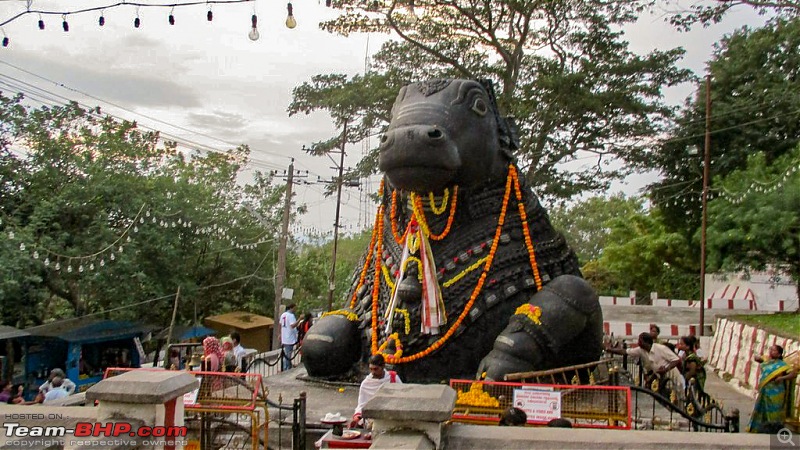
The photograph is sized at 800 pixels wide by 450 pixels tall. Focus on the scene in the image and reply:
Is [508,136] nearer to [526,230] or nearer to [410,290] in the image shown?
[526,230]

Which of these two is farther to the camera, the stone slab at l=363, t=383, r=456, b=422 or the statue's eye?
the statue's eye

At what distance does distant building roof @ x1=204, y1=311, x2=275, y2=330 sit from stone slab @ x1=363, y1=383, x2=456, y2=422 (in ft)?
51.6

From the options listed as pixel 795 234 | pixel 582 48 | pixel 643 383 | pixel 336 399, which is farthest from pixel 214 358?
pixel 582 48

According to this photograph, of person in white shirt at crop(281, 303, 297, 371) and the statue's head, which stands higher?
the statue's head

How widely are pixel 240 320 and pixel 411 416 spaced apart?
54.5 feet

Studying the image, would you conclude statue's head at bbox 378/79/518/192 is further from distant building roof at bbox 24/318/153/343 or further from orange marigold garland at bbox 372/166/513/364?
distant building roof at bbox 24/318/153/343

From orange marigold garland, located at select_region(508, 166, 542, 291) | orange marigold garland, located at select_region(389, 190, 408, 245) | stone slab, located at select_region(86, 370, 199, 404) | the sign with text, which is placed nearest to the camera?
stone slab, located at select_region(86, 370, 199, 404)

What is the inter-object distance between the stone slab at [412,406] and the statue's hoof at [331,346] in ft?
10.8

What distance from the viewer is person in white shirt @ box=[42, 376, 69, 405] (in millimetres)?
8133

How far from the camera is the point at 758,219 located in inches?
580

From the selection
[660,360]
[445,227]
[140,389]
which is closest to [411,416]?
[140,389]

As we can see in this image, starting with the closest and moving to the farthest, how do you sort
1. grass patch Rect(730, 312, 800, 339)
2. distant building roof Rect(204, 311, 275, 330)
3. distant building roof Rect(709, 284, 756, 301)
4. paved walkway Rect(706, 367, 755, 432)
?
paved walkway Rect(706, 367, 755, 432) → grass patch Rect(730, 312, 800, 339) → distant building roof Rect(204, 311, 275, 330) → distant building roof Rect(709, 284, 756, 301)

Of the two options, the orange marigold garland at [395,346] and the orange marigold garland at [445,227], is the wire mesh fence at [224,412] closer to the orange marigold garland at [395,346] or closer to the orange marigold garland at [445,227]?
the orange marigold garland at [395,346]

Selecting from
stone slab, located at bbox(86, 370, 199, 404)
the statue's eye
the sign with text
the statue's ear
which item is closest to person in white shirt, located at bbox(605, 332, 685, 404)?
the statue's ear
